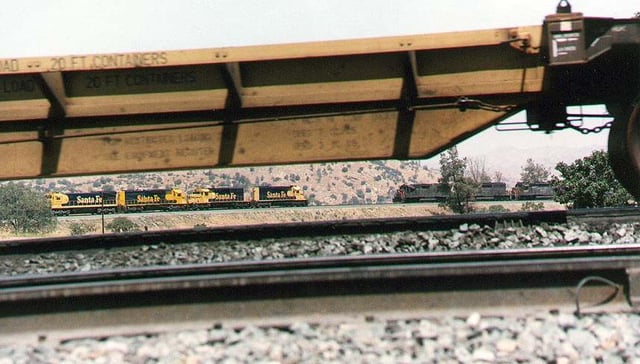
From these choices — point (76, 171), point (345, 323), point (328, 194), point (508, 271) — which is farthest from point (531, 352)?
point (328, 194)

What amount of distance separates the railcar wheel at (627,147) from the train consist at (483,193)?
44.0m

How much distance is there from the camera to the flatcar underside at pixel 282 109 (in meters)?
6.18

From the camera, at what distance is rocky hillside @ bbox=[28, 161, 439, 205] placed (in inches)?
4021

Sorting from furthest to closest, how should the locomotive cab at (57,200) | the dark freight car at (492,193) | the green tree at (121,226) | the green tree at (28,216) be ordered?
the dark freight car at (492,193) → the locomotive cab at (57,200) → the green tree at (28,216) → the green tree at (121,226)

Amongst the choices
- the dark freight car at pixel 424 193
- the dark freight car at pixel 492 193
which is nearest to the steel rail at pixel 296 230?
the dark freight car at pixel 424 193

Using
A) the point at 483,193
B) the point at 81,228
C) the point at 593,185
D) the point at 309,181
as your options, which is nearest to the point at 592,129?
the point at 593,185

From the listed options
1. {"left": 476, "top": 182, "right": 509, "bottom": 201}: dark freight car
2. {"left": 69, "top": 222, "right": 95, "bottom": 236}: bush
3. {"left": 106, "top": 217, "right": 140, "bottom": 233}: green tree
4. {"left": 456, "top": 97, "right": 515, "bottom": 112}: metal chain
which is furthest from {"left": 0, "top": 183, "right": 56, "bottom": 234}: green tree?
{"left": 456, "top": 97, "right": 515, "bottom": 112}: metal chain

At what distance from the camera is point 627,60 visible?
642cm

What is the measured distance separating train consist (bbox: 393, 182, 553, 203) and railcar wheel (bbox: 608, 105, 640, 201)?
4402 cm

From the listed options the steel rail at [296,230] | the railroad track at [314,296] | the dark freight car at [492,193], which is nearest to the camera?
the railroad track at [314,296]

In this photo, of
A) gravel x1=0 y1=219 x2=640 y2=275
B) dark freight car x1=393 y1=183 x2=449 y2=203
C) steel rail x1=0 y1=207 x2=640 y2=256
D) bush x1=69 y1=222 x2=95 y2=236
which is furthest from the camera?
dark freight car x1=393 y1=183 x2=449 y2=203

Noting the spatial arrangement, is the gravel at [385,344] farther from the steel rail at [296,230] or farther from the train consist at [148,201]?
the train consist at [148,201]

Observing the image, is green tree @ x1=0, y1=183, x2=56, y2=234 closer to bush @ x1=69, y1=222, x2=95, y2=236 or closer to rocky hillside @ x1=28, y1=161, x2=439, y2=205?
bush @ x1=69, y1=222, x2=95, y2=236

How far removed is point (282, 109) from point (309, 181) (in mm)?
102200
